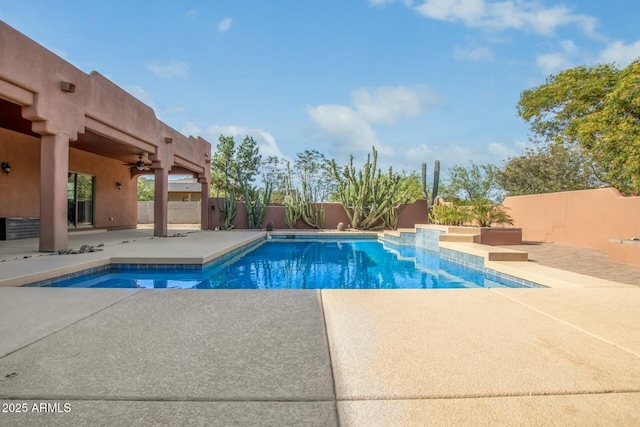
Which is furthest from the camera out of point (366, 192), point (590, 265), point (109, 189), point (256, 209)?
point (256, 209)

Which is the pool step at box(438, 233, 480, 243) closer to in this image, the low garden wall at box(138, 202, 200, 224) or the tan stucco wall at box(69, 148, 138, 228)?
the tan stucco wall at box(69, 148, 138, 228)

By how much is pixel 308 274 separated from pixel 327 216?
33.5 ft

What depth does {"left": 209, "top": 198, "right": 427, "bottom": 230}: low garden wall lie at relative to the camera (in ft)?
53.7

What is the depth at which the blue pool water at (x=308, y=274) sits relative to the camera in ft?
18.4

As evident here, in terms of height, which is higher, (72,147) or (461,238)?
(72,147)

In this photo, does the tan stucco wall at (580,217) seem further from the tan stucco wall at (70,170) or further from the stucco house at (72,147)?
the tan stucco wall at (70,170)

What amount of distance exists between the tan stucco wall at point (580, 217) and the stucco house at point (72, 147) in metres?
11.3

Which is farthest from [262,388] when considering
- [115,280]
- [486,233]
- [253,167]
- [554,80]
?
[253,167]

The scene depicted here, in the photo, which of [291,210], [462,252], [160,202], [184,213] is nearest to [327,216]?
[291,210]

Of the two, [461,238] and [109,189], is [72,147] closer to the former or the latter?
[109,189]

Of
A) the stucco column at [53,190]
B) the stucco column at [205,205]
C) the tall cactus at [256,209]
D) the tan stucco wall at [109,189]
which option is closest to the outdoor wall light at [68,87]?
the stucco column at [53,190]

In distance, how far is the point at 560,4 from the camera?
11.7 metres

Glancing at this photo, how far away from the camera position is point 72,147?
11.2 meters

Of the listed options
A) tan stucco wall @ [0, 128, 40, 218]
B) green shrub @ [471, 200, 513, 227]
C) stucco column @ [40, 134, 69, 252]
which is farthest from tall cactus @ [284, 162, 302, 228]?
stucco column @ [40, 134, 69, 252]
